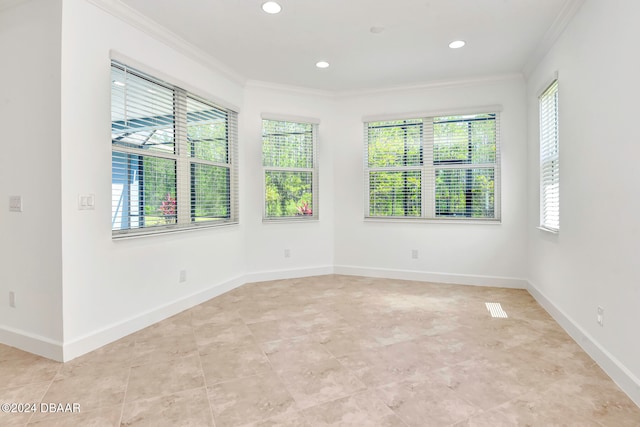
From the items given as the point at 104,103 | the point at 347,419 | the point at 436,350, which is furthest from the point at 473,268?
the point at 104,103

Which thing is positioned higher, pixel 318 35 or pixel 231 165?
pixel 318 35

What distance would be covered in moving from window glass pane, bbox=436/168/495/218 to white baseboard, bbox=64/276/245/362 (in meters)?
3.15

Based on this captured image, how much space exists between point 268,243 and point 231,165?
119 centimetres

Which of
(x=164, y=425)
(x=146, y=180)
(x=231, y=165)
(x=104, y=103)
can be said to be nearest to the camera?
(x=164, y=425)

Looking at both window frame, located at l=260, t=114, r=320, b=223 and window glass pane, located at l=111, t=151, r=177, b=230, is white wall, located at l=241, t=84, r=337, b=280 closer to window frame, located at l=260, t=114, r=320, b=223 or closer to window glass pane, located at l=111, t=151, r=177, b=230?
window frame, located at l=260, t=114, r=320, b=223

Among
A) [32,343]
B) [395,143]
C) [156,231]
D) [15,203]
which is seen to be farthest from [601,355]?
[15,203]

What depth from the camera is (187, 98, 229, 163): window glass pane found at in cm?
378

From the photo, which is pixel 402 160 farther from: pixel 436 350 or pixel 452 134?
pixel 436 350

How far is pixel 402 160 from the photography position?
495cm

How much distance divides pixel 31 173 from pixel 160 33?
166cm

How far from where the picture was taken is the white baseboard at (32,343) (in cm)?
243

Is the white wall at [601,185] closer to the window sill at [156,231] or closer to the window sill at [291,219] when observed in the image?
the window sill at [291,219]

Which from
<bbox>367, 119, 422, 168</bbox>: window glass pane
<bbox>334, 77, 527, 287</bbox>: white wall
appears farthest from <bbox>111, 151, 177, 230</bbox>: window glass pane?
<bbox>367, 119, 422, 168</bbox>: window glass pane

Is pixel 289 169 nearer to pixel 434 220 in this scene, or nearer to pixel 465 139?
pixel 434 220
